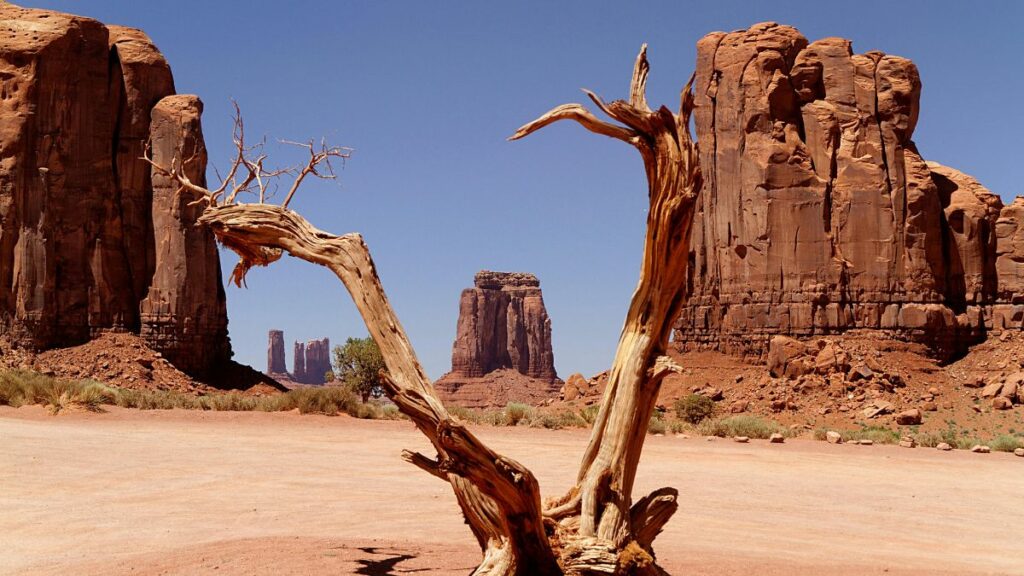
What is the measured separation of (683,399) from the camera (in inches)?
1430

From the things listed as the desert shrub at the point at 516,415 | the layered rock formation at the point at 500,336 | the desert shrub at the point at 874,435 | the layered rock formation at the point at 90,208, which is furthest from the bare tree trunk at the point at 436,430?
the layered rock formation at the point at 500,336

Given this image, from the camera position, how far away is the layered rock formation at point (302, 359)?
16843 centimetres

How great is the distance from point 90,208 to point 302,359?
14211 cm

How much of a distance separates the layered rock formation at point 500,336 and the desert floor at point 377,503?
83.1m

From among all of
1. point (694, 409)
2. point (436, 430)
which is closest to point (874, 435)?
point (694, 409)

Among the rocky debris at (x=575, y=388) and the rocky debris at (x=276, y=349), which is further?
the rocky debris at (x=276, y=349)

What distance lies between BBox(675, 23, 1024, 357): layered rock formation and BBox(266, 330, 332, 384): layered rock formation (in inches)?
5252

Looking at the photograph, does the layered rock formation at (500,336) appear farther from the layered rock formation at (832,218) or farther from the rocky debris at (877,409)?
the rocky debris at (877,409)

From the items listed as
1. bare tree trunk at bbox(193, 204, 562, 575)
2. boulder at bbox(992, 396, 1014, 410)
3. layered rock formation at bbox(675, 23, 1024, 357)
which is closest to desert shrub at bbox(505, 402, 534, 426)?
layered rock formation at bbox(675, 23, 1024, 357)

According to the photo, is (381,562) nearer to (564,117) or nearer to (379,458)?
(564,117)

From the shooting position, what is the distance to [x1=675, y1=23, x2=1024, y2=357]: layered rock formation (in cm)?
3922

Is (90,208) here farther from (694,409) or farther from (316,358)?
(316,358)

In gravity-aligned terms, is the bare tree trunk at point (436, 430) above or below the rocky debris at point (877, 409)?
above

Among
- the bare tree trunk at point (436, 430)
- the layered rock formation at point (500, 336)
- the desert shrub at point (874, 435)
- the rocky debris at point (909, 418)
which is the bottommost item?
the desert shrub at point (874, 435)
